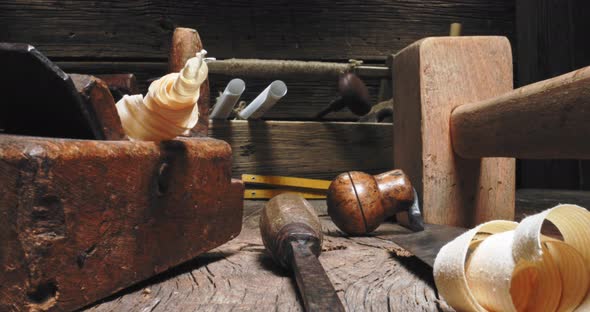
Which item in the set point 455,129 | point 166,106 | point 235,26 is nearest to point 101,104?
point 166,106

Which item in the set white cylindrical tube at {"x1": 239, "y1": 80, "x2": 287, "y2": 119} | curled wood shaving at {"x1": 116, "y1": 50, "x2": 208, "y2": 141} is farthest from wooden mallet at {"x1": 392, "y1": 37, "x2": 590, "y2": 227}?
curled wood shaving at {"x1": 116, "y1": 50, "x2": 208, "y2": 141}

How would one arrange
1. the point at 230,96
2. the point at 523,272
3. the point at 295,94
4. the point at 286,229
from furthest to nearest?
1. the point at 295,94
2. the point at 230,96
3. the point at 286,229
4. the point at 523,272

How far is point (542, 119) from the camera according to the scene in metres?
0.95

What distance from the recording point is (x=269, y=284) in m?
0.90

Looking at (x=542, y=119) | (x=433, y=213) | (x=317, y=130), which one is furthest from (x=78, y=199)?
(x=317, y=130)

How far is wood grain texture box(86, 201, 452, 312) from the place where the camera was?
0.77 m

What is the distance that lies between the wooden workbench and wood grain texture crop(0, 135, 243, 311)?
0.04 meters

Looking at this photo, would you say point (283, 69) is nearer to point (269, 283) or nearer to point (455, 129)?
point (455, 129)

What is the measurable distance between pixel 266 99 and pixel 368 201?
781 mm

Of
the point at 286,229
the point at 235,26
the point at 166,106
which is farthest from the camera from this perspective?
the point at 235,26

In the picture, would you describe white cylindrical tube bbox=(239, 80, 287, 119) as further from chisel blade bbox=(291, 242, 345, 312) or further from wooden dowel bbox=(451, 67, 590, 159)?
chisel blade bbox=(291, 242, 345, 312)

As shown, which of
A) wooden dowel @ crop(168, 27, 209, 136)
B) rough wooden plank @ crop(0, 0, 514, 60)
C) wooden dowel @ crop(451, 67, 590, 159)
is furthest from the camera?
rough wooden plank @ crop(0, 0, 514, 60)

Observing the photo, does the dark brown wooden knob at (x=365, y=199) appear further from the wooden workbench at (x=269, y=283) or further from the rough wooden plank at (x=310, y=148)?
the rough wooden plank at (x=310, y=148)

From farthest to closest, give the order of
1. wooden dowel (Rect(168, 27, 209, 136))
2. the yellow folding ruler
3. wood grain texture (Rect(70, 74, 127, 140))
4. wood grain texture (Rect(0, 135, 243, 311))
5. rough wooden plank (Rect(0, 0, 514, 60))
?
rough wooden plank (Rect(0, 0, 514, 60))
the yellow folding ruler
wooden dowel (Rect(168, 27, 209, 136))
wood grain texture (Rect(70, 74, 127, 140))
wood grain texture (Rect(0, 135, 243, 311))
